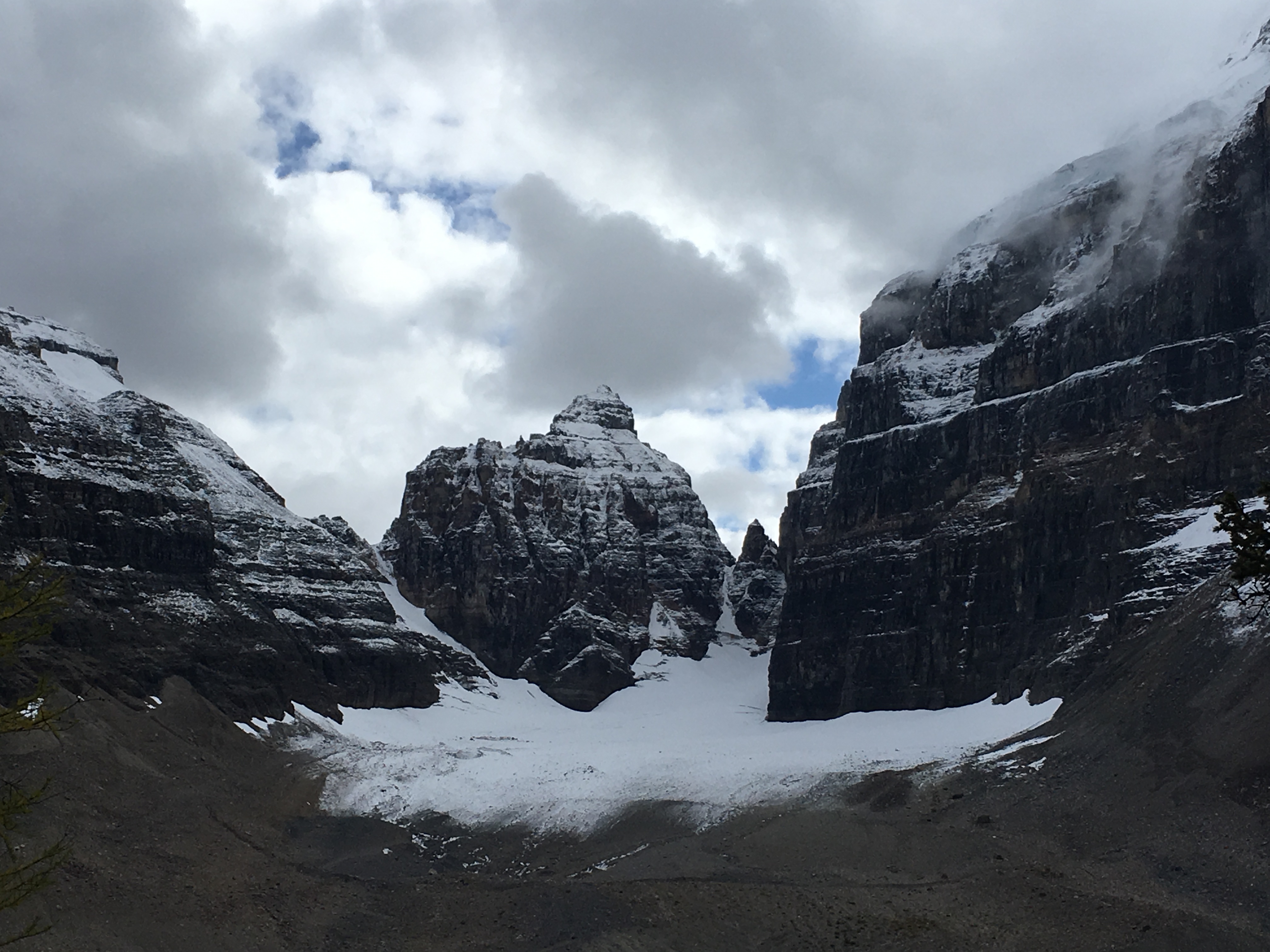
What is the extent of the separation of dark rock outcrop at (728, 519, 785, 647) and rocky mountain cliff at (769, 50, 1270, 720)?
30.2 m

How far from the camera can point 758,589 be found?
192m

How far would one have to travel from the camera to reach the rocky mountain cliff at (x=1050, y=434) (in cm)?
10306

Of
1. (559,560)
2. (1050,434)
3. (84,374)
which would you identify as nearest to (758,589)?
(559,560)

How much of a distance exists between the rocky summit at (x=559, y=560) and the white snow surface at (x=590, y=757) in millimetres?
22392

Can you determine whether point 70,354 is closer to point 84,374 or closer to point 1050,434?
point 84,374

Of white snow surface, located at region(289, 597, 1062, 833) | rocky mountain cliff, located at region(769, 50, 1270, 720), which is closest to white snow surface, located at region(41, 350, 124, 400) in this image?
white snow surface, located at region(289, 597, 1062, 833)

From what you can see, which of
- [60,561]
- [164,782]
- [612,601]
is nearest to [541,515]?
[612,601]

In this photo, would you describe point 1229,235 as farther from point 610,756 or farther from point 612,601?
point 612,601

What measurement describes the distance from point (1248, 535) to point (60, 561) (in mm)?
88317

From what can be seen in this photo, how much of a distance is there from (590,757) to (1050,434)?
53.7m

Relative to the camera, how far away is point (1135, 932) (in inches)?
1809

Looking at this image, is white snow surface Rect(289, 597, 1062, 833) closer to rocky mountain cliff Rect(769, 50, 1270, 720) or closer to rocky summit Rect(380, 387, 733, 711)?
rocky mountain cliff Rect(769, 50, 1270, 720)

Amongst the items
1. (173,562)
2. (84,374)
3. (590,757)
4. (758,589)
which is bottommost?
(590,757)

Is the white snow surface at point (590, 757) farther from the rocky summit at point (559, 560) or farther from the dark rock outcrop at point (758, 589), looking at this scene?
the dark rock outcrop at point (758, 589)
